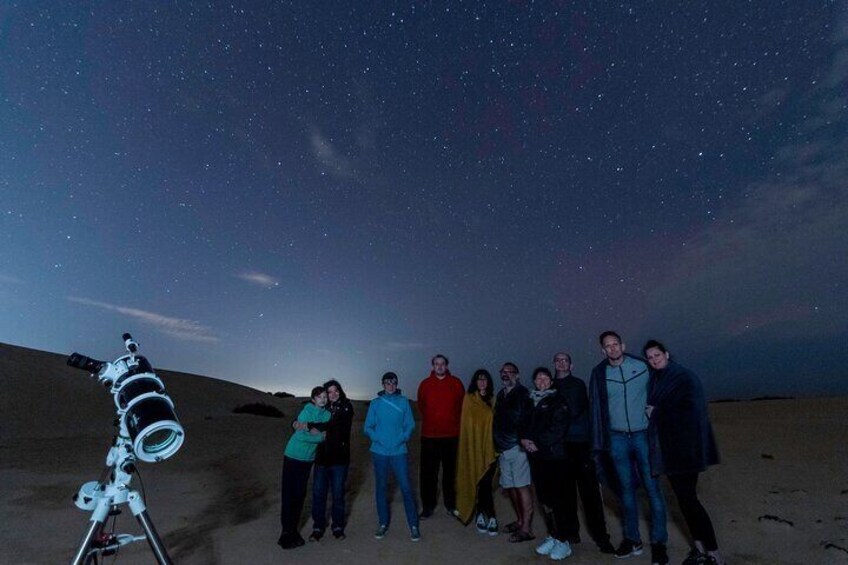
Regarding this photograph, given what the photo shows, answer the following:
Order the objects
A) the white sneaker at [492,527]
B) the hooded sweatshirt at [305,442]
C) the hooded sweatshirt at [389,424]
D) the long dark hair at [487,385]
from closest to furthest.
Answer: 1. the hooded sweatshirt at [305,442]
2. the white sneaker at [492,527]
3. the hooded sweatshirt at [389,424]
4. the long dark hair at [487,385]

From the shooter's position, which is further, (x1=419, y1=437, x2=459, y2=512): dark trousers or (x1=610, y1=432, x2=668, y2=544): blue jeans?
(x1=419, y1=437, x2=459, y2=512): dark trousers

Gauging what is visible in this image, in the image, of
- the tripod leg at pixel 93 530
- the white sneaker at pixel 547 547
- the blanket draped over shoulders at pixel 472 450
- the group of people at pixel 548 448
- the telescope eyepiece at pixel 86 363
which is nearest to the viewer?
the tripod leg at pixel 93 530

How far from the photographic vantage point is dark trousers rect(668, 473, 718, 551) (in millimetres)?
4863

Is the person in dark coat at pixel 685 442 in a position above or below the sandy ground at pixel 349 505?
above

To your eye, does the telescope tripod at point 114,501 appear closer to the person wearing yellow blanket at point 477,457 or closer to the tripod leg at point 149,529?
the tripod leg at point 149,529

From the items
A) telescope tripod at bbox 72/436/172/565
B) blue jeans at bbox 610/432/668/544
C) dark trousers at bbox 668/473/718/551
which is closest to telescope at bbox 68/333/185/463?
telescope tripod at bbox 72/436/172/565

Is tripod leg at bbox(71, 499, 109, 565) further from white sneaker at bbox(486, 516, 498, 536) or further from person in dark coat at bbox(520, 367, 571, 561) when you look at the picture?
white sneaker at bbox(486, 516, 498, 536)

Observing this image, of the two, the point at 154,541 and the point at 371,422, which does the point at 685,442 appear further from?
the point at 154,541

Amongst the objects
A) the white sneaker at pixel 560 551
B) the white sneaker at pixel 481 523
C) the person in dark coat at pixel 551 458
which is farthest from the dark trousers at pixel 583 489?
the white sneaker at pixel 481 523

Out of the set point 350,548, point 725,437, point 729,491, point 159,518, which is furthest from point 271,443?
point 725,437

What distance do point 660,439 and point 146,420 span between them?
189 inches

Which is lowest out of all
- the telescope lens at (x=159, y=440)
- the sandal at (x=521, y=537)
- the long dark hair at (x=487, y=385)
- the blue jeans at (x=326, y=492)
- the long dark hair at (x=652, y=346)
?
the sandal at (x=521, y=537)

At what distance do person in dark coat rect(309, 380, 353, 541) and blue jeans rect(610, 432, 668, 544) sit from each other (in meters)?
3.30

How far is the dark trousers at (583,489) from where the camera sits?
229 inches
